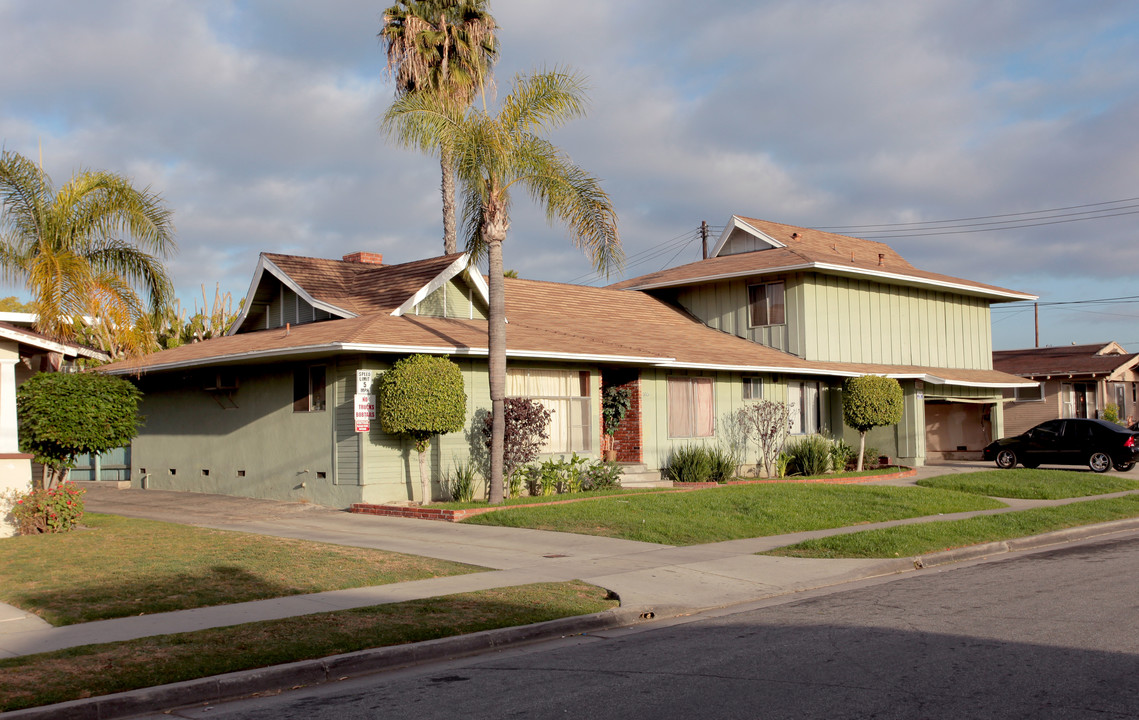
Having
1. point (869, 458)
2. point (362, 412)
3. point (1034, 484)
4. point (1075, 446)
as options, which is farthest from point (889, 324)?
point (362, 412)

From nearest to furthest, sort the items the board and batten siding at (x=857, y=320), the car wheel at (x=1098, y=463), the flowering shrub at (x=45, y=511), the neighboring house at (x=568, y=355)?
the flowering shrub at (x=45, y=511)
the neighboring house at (x=568, y=355)
the car wheel at (x=1098, y=463)
the board and batten siding at (x=857, y=320)

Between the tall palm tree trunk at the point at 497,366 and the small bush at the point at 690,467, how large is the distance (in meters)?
6.31

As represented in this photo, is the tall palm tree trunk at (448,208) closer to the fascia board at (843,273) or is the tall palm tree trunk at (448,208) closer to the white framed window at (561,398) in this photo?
the fascia board at (843,273)

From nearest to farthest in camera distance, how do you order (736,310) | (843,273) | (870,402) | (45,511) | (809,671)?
(809,671), (45,511), (870,402), (843,273), (736,310)

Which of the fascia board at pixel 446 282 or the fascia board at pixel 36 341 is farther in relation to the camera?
the fascia board at pixel 446 282

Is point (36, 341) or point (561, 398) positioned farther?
point (561, 398)

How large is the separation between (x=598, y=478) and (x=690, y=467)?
9.81 ft

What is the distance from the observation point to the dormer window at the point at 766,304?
29.2 meters

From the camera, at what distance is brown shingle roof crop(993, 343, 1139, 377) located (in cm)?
3950

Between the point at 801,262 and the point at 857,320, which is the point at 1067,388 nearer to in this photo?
the point at 857,320

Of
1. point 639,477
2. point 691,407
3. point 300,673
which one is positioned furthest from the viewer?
point 691,407

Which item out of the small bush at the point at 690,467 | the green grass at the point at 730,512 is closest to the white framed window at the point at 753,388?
the small bush at the point at 690,467

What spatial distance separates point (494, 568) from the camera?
40.8 feet

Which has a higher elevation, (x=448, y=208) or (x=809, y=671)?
(x=448, y=208)
